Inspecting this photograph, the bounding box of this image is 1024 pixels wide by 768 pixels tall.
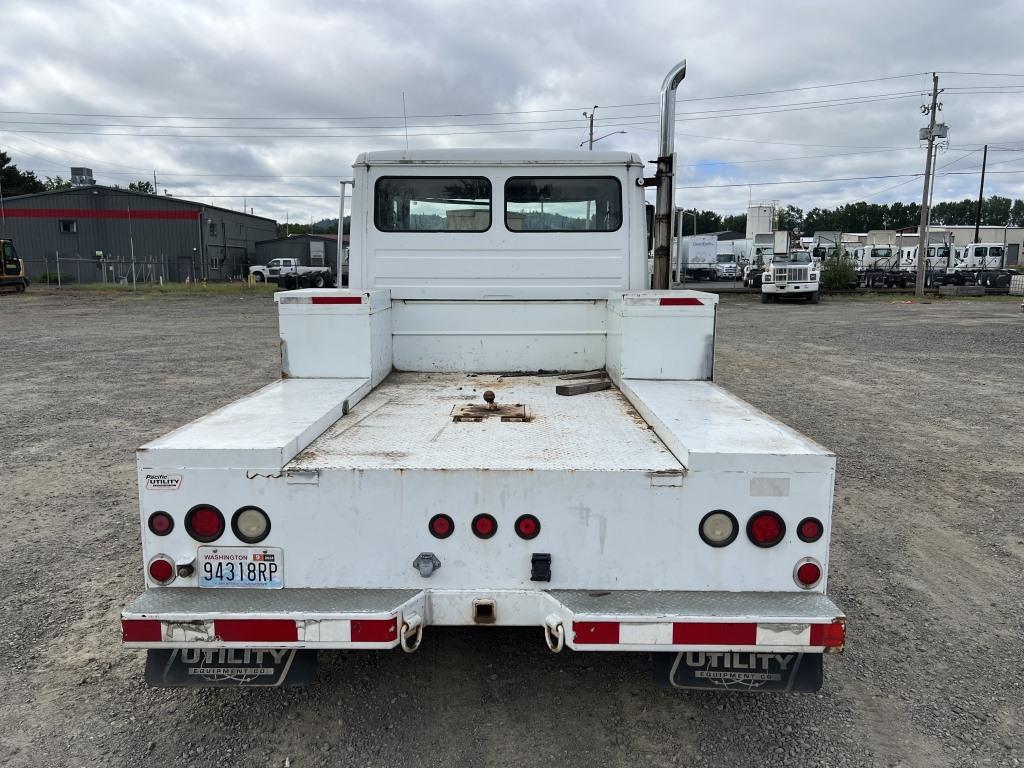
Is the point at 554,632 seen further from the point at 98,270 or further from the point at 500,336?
the point at 98,270

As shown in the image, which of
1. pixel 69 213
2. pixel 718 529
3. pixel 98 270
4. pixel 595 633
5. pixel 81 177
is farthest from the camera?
pixel 81 177

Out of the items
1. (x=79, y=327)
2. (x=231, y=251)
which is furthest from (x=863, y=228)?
(x=79, y=327)

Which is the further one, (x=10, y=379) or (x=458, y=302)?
(x=10, y=379)

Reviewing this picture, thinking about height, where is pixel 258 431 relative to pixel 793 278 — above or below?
below

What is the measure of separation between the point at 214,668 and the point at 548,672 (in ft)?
4.76

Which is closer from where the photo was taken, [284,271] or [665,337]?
[665,337]

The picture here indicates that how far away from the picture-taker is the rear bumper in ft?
8.53

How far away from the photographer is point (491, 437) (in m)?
3.24

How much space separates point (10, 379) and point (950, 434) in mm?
13240

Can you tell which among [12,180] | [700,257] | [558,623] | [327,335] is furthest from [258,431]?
[12,180]

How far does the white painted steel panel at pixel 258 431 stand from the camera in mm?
2691

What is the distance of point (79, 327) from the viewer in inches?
821

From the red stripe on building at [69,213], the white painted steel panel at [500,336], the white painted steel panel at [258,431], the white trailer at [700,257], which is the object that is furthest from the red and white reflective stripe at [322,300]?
the white trailer at [700,257]

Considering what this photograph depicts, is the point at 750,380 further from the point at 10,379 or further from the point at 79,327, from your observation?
the point at 79,327
